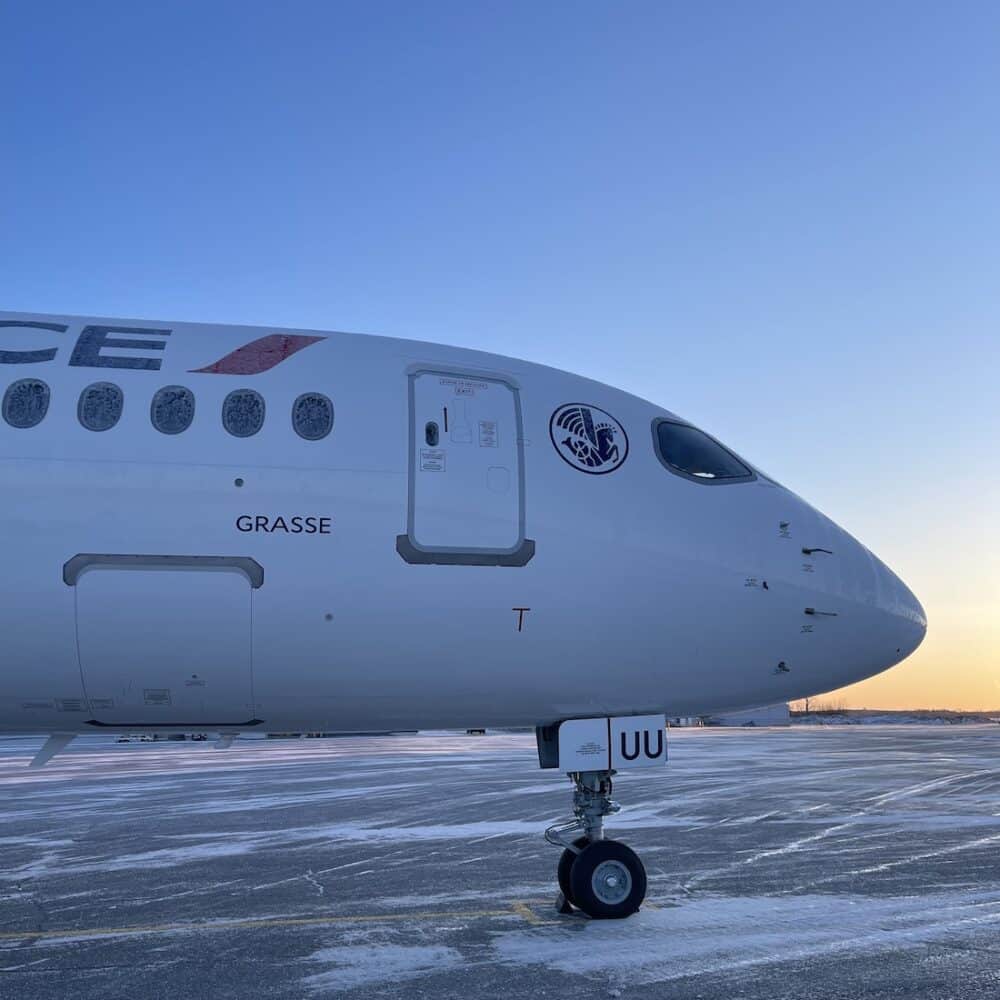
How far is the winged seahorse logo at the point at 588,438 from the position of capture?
29.5 ft

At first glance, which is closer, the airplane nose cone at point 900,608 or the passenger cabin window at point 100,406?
the passenger cabin window at point 100,406

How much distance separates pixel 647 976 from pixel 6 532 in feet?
18.8

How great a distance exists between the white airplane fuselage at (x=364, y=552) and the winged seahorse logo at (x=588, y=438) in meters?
0.02

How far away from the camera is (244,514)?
7.81m

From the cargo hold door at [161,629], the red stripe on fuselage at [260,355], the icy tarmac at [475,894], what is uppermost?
the red stripe on fuselage at [260,355]

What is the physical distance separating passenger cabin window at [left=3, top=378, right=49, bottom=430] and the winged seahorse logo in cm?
421

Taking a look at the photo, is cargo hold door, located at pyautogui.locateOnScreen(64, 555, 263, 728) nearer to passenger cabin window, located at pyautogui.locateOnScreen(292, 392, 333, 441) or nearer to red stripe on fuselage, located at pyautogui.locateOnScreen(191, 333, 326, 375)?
passenger cabin window, located at pyautogui.locateOnScreen(292, 392, 333, 441)

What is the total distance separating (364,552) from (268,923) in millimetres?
3726

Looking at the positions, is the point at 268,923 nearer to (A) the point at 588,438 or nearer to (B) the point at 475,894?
(B) the point at 475,894

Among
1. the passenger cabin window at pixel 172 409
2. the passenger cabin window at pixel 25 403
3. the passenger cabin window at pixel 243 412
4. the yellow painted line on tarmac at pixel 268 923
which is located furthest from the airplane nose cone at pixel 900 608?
the passenger cabin window at pixel 25 403

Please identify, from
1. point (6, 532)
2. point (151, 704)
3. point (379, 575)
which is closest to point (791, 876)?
point (379, 575)

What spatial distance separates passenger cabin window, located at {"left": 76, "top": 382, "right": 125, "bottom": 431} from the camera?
25.7 ft

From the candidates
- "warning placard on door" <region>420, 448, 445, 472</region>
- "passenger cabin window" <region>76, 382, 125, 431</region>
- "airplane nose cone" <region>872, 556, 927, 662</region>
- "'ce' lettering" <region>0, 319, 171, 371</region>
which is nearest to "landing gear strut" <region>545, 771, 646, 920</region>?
"warning placard on door" <region>420, 448, 445, 472</region>

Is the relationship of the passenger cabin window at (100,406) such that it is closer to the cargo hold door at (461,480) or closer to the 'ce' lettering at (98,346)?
the 'ce' lettering at (98,346)
